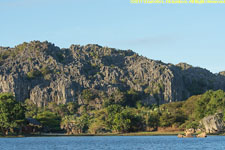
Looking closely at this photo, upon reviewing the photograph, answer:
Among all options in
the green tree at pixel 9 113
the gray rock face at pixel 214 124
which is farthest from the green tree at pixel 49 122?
the gray rock face at pixel 214 124

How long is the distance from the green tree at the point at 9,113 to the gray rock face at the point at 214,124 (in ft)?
191

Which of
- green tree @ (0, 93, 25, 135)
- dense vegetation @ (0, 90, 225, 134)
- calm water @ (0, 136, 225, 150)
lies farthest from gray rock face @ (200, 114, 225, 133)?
green tree @ (0, 93, 25, 135)

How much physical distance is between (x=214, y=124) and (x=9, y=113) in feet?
209

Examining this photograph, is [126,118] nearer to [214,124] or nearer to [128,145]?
[214,124]

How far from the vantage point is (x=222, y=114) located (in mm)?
137375

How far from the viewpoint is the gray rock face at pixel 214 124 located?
130500mm

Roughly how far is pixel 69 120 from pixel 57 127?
494 inches

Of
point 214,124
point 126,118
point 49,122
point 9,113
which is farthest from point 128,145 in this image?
point 49,122

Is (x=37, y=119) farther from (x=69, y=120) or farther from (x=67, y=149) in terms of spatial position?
(x=67, y=149)

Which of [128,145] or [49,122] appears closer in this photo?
[128,145]

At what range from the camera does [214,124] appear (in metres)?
131

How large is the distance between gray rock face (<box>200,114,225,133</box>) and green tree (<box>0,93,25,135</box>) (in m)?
58.3

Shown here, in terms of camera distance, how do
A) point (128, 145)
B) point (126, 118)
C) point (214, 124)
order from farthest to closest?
1. point (126, 118)
2. point (214, 124)
3. point (128, 145)

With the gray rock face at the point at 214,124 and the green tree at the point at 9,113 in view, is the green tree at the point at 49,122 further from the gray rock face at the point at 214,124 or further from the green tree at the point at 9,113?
the gray rock face at the point at 214,124
